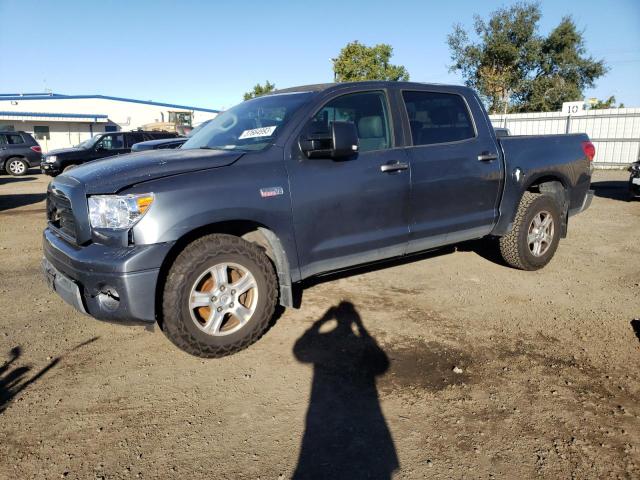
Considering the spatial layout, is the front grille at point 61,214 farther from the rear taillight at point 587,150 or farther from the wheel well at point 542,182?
the rear taillight at point 587,150

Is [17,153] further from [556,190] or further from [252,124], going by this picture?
[556,190]

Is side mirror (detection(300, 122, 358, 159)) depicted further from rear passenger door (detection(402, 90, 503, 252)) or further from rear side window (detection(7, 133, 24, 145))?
rear side window (detection(7, 133, 24, 145))

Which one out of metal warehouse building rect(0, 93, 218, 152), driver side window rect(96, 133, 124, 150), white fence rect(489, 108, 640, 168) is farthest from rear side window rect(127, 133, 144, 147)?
metal warehouse building rect(0, 93, 218, 152)

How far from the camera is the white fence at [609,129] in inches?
734

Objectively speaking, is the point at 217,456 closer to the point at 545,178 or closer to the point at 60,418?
the point at 60,418

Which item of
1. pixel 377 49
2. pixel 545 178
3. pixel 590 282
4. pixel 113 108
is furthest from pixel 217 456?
pixel 113 108

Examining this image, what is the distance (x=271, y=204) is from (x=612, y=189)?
40.8ft

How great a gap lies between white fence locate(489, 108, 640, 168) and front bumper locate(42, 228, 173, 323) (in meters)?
20.3

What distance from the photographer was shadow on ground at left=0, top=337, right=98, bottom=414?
113 inches

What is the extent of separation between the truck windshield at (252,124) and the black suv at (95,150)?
1215 centimetres

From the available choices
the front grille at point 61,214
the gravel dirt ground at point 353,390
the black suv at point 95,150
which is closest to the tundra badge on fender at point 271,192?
the gravel dirt ground at point 353,390

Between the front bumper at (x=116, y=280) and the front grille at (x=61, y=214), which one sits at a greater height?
the front grille at (x=61, y=214)

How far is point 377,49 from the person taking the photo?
106 feet

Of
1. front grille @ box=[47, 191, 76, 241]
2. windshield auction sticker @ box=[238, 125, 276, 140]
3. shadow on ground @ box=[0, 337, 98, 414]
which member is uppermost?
windshield auction sticker @ box=[238, 125, 276, 140]
